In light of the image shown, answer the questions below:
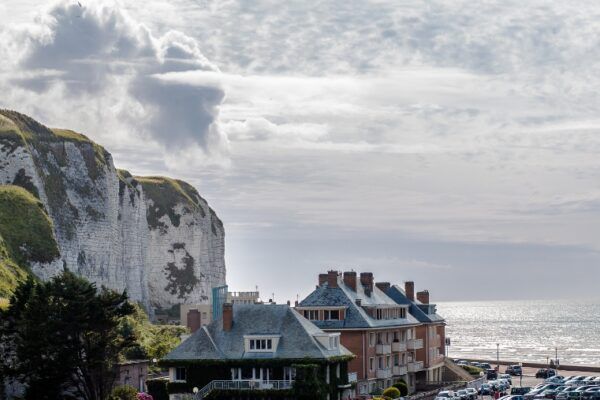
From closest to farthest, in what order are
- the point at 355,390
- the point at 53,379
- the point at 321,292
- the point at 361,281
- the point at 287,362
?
the point at 53,379, the point at 287,362, the point at 355,390, the point at 321,292, the point at 361,281

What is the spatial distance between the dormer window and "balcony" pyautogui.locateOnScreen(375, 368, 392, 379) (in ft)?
64.0

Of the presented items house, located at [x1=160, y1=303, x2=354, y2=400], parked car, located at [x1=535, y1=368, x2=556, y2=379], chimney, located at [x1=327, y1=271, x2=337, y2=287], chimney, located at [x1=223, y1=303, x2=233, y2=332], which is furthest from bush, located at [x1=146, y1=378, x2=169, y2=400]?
parked car, located at [x1=535, y1=368, x2=556, y2=379]

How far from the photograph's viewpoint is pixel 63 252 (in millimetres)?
152625

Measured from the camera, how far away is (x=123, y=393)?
71375 millimetres

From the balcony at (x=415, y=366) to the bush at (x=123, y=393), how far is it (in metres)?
32.3

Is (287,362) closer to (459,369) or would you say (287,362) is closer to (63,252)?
(459,369)

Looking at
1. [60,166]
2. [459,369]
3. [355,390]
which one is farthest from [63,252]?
[355,390]

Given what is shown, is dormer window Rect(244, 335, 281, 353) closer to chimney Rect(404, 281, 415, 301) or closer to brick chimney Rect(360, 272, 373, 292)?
brick chimney Rect(360, 272, 373, 292)

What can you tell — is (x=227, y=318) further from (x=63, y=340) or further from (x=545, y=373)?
(x=545, y=373)

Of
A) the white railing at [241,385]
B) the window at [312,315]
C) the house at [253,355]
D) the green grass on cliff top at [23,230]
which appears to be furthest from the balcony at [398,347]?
the green grass on cliff top at [23,230]

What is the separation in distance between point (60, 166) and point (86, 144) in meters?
9.85

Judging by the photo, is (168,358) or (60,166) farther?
(60,166)

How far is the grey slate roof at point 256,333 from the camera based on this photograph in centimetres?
7138

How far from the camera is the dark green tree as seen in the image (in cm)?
6606
